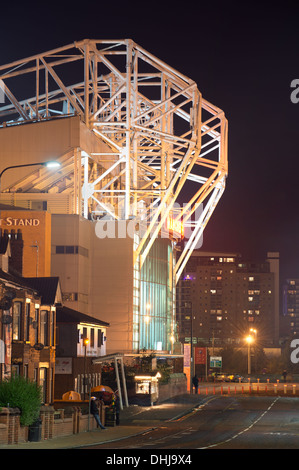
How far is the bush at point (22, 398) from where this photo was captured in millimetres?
33344

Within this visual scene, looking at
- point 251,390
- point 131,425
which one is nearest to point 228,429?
point 131,425

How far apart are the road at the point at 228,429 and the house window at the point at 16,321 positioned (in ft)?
28.6

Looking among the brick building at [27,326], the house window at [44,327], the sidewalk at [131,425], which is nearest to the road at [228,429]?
the sidewalk at [131,425]

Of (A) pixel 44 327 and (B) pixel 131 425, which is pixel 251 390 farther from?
(B) pixel 131 425

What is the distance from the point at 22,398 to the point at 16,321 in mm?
11793

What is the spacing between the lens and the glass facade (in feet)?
310

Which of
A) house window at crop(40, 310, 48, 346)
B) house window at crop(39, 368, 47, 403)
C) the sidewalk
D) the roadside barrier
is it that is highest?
house window at crop(40, 310, 48, 346)

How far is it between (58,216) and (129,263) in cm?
874

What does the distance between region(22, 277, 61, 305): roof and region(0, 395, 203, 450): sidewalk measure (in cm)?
816

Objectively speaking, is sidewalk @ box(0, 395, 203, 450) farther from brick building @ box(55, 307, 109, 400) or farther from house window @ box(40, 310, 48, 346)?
house window @ box(40, 310, 48, 346)

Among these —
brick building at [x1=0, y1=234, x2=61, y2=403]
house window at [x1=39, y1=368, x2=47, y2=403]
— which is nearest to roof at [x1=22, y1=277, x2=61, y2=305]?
brick building at [x1=0, y1=234, x2=61, y2=403]

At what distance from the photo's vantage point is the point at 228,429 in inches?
1647
